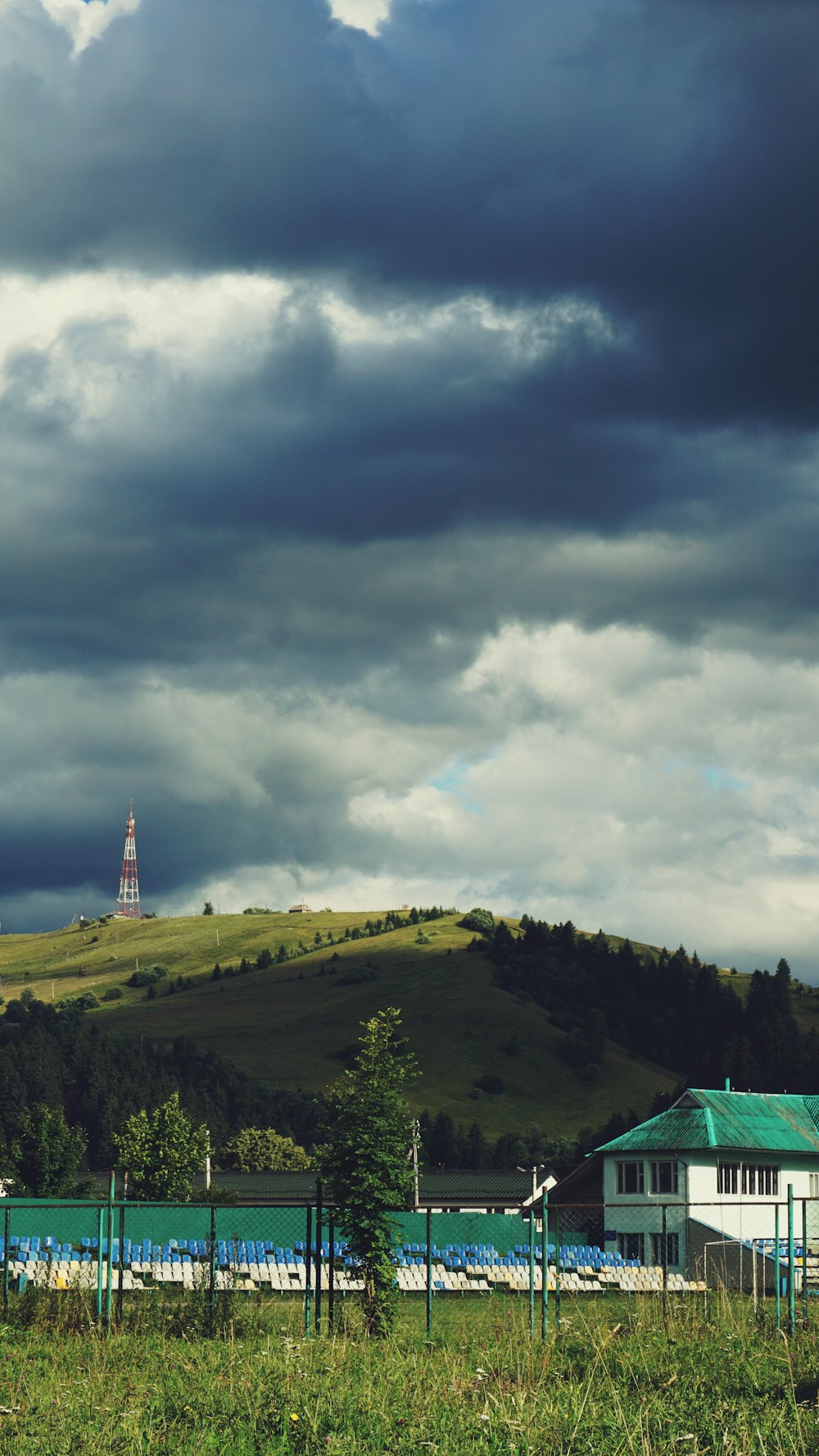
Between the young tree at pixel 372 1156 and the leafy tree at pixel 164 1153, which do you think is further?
the leafy tree at pixel 164 1153

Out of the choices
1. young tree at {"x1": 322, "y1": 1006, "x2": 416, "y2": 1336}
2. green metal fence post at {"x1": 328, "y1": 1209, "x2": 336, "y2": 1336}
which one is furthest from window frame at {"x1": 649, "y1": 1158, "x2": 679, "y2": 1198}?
green metal fence post at {"x1": 328, "y1": 1209, "x2": 336, "y2": 1336}

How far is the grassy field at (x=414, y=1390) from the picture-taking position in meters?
12.2

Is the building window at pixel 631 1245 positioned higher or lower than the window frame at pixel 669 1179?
lower

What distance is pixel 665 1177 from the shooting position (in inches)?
2314

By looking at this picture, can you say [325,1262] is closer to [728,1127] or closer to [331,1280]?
[331,1280]

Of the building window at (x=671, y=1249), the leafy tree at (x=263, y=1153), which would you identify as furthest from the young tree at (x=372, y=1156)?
the leafy tree at (x=263, y=1153)

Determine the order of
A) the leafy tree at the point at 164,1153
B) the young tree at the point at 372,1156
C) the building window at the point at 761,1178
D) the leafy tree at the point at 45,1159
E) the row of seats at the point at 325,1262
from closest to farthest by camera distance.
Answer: the young tree at the point at 372,1156 → the row of seats at the point at 325,1262 → the building window at the point at 761,1178 → the leafy tree at the point at 45,1159 → the leafy tree at the point at 164,1153

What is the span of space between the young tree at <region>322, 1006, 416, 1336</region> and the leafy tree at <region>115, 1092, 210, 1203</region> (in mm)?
55695

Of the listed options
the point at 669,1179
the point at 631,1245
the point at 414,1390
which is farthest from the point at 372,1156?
the point at 631,1245

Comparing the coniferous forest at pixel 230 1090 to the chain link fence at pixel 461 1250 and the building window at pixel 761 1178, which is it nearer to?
the building window at pixel 761 1178

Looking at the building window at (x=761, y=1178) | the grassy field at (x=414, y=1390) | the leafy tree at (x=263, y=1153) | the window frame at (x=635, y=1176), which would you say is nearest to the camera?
the grassy field at (x=414, y=1390)

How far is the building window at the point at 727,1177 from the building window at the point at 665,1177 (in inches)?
68.2

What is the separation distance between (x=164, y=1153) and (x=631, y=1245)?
31.5m

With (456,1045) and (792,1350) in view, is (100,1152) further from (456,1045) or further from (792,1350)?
(792,1350)
